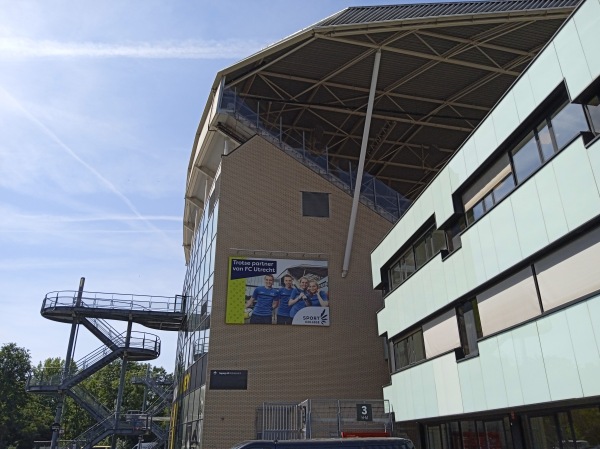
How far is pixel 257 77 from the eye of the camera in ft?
101

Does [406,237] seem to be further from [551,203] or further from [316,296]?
[551,203]

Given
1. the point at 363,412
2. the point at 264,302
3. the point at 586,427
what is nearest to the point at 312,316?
the point at 264,302

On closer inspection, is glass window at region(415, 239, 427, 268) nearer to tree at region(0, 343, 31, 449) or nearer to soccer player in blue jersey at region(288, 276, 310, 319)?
soccer player in blue jersey at region(288, 276, 310, 319)

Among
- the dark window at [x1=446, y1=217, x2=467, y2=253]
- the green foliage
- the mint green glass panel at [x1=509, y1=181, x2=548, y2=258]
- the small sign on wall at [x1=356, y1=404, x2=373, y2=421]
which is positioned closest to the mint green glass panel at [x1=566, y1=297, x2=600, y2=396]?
the mint green glass panel at [x1=509, y1=181, x2=548, y2=258]

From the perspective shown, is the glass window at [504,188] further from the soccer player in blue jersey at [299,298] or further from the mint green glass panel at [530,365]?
the soccer player in blue jersey at [299,298]

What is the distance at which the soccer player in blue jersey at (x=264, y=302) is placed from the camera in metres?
25.1

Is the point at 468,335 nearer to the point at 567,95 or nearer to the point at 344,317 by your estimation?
the point at 567,95

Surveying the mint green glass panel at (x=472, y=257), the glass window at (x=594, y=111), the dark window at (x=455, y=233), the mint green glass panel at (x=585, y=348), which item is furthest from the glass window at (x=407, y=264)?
the glass window at (x=594, y=111)

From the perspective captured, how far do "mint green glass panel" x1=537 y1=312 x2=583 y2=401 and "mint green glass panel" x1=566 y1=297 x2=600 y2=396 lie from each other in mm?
148

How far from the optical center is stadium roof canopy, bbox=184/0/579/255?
81.9 ft

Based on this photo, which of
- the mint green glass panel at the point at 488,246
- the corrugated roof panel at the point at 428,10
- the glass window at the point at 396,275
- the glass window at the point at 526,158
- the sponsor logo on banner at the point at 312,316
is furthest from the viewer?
the sponsor logo on banner at the point at 312,316

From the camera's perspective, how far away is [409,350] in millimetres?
20219

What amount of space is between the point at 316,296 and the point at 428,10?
15.9 meters

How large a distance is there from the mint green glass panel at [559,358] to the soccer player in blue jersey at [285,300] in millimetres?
15784
